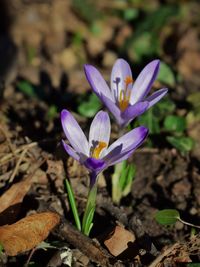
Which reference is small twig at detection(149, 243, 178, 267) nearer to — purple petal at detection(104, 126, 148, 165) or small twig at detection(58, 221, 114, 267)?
small twig at detection(58, 221, 114, 267)

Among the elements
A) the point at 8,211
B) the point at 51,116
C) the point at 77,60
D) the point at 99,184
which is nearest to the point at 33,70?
the point at 77,60

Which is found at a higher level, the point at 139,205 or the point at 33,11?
the point at 33,11

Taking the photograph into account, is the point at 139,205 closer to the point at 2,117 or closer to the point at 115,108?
the point at 115,108

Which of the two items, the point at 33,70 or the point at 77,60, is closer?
the point at 33,70

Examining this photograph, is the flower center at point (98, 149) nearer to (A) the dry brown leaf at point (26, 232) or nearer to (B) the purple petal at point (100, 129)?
(B) the purple petal at point (100, 129)

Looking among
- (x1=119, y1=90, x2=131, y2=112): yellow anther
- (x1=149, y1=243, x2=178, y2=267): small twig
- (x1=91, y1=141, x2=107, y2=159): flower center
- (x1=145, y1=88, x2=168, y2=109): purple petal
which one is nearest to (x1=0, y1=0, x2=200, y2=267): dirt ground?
(x1=149, y1=243, x2=178, y2=267): small twig

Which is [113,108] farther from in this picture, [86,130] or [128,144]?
[86,130]
